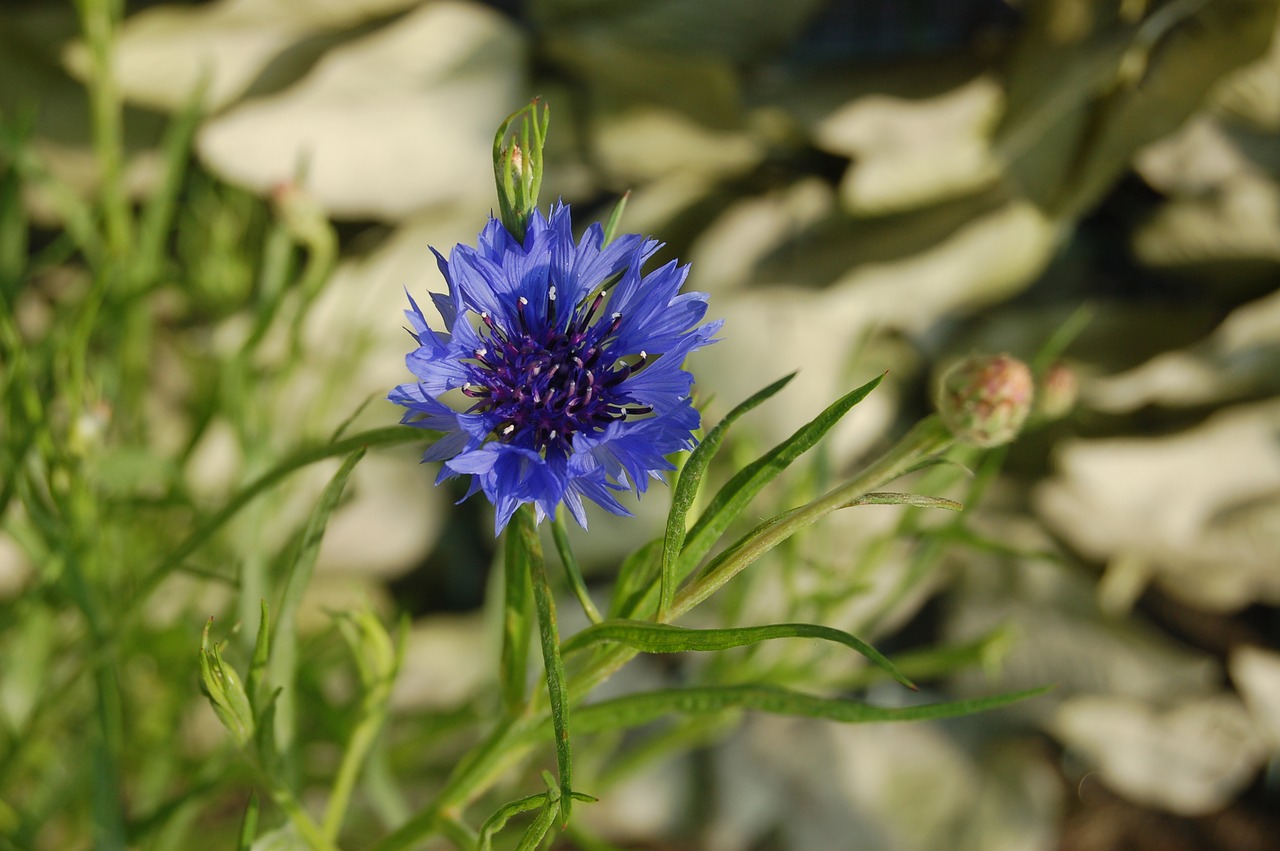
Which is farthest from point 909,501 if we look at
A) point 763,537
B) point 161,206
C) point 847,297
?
point 847,297

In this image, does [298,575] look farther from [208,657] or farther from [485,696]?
[485,696]

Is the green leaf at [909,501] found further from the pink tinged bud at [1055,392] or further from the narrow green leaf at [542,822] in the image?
the pink tinged bud at [1055,392]

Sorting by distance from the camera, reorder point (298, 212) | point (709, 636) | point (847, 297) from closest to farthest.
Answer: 1. point (709, 636)
2. point (298, 212)
3. point (847, 297)

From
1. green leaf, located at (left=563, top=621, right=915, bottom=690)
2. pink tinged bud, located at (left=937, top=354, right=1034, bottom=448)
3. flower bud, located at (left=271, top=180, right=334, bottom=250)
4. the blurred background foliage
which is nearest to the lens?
green leaf, located at (left=563, top=621, right=915, bottom=690)

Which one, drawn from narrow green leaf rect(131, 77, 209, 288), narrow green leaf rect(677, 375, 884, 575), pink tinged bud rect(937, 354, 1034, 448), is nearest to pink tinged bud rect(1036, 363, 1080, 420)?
pink tinged bud rect(937, 354, 1034, 448)

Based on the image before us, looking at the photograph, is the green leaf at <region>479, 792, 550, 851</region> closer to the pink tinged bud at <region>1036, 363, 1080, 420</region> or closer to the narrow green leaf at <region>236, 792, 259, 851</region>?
the narrow green leaf at <region>236, 792, 259, 851</region>

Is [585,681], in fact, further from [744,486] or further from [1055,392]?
[1055,392]
